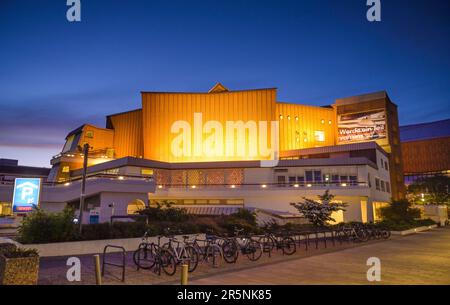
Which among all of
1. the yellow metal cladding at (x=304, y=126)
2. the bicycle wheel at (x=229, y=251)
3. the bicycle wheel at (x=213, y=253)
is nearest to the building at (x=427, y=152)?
the yellow metal cladding at (x=304, y=126)

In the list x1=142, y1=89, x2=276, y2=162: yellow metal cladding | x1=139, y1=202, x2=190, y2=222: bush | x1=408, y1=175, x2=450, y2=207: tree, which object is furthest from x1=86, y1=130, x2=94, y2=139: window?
x1=408, y1=175, x2=450, y2=207: tree

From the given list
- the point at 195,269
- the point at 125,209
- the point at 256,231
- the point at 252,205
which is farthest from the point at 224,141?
the point at 195,269

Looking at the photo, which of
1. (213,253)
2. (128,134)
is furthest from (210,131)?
(213,253)

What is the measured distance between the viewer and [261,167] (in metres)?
39.2

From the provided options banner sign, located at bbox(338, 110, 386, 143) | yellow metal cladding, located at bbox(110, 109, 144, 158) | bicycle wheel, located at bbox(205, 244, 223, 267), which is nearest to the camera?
bicycle wheel, located at bbox(205, 244, 223, 267)

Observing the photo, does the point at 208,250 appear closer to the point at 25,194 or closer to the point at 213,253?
the point at 213,253

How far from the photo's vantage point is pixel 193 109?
50.6m

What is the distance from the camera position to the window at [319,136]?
55725mm

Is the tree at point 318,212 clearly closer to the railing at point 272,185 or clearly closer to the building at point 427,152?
the railing at point 272,185

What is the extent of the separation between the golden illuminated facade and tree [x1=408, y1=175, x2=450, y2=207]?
1918 centimetres

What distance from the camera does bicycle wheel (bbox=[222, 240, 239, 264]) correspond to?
11.9 meters

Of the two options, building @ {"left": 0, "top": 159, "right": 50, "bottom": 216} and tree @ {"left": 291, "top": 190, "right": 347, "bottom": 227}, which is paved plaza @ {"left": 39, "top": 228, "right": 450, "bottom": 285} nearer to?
tree @ {"left": 291, "top": 190, "right": 347, "bottom": 227}

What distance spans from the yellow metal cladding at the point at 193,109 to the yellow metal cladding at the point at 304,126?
363 cm

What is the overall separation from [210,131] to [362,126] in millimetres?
26708
